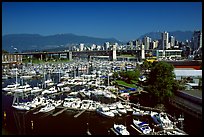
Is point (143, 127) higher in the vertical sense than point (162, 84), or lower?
lower

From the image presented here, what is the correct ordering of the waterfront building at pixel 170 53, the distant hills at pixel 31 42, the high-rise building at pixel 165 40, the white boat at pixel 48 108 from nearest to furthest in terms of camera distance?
the white boat at pixel 48 108, the waterfront building at pixel 170 53, the high-rise building at pixel 165 40, the distant hills at pixel 31 42

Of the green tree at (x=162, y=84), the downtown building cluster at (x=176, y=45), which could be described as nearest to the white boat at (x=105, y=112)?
the green tree at (x=162, y=84)

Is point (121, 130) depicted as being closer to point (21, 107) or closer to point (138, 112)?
point (138, 112)

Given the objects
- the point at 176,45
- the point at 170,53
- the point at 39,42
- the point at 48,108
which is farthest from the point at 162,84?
the point at 39,42

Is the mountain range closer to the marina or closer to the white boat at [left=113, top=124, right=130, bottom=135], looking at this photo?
the marina

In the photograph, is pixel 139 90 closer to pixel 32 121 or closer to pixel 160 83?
pixel 160 83

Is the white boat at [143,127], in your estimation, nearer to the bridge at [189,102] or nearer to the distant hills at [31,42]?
the bridge at [189,102]


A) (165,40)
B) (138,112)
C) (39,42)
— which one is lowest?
(138,112)
